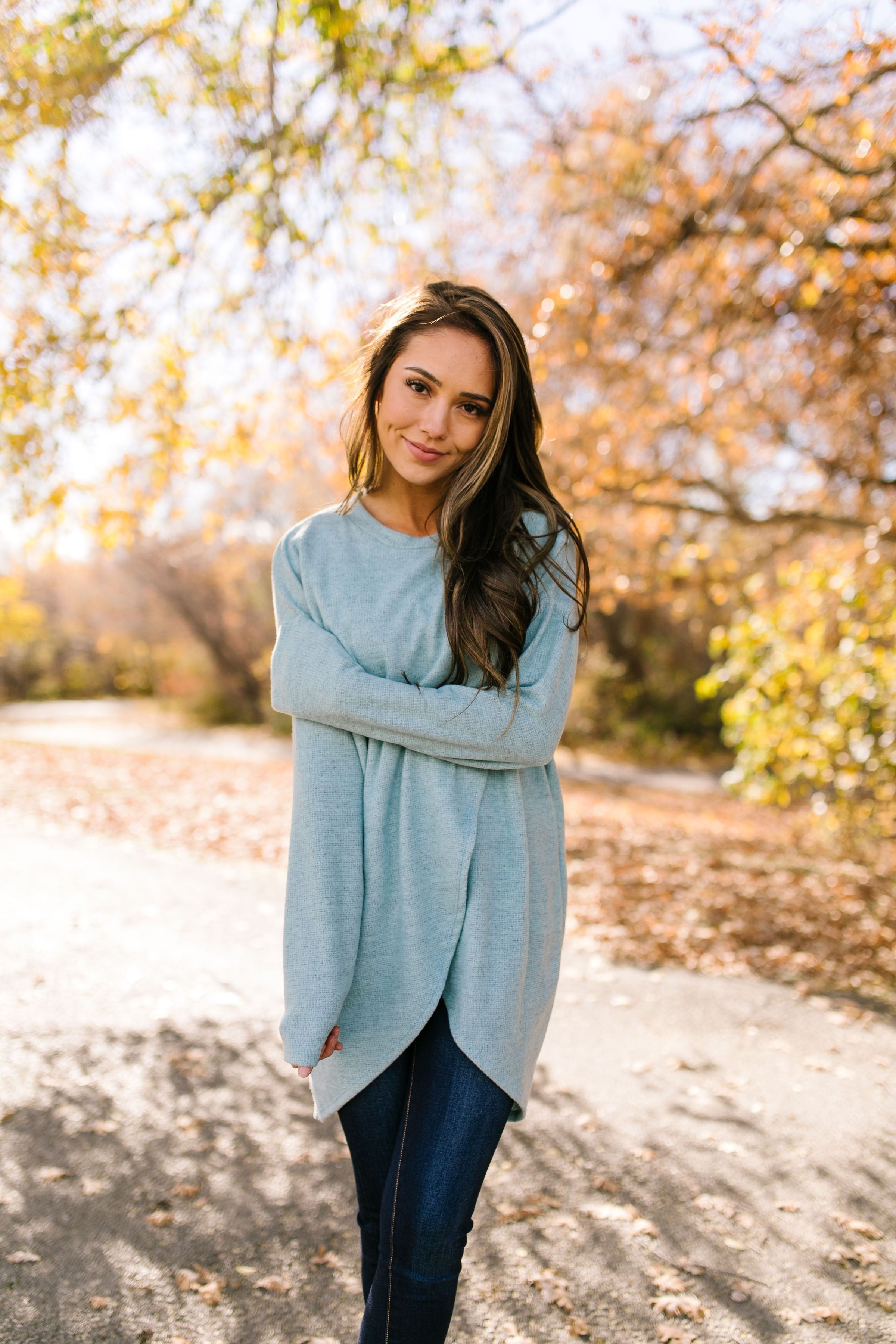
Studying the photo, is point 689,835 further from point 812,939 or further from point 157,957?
point 157,957

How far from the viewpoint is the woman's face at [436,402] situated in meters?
1.88

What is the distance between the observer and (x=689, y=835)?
927cm

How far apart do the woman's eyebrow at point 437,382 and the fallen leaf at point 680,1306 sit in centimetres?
230

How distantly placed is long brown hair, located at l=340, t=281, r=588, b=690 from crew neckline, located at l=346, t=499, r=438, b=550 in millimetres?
40

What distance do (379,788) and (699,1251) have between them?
6.20 ft

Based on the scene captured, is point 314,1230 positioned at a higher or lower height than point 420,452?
lower

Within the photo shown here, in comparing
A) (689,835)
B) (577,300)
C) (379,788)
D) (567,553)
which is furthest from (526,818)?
(689,835)

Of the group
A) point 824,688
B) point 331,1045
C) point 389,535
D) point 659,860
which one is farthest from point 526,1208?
point 659,860

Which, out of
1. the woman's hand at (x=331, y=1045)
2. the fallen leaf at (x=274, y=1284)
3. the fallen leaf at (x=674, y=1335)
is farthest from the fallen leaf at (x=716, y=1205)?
the woman's hand at (x=331, y=1045)

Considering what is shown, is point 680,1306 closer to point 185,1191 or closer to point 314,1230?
point 314,1230

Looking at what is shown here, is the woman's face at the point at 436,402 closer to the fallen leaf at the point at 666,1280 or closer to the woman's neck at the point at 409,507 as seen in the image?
the woman's neck at the point at 409,507

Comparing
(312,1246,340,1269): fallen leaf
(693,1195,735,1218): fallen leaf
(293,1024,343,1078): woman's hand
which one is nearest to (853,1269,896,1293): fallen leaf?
(693,1195,735,1218): fallen leaf

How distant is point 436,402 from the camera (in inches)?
74.1

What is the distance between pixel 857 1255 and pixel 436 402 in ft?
8.62
